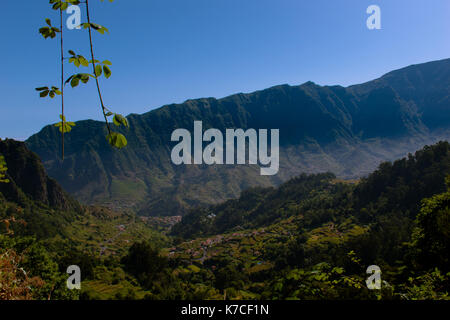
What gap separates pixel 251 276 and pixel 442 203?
171ft

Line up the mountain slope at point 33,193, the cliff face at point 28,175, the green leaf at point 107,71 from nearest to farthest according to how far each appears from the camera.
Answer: the green leaf at point 107,71 → the mountain slope at point 33,193 → the cliff face at point 28,175

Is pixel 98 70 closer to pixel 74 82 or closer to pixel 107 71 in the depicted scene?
pixel 107 71

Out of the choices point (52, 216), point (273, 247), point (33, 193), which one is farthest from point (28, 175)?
point (273, 247)

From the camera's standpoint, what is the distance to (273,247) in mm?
72188

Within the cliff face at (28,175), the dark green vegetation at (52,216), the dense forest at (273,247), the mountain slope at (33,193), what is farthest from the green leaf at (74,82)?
the cliff face at (28,175)

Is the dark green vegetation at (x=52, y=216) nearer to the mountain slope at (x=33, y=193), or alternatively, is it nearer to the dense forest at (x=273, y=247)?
the mountain slope at (x=33, y=193)

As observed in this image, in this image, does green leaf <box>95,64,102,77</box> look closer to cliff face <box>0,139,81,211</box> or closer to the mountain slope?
the mountain slope

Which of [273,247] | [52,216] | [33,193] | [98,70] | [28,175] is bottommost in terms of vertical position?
[273,247]

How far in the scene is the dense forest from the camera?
518 centimetres

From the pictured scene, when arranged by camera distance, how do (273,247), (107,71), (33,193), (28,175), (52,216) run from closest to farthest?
(107,71)
(273,247)
(52,216)
(33,193)
(28,175)

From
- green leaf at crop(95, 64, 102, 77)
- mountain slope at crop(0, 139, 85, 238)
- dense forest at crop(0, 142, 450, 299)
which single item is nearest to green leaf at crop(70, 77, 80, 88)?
green leaf at crop(95, 64, 102, 77)

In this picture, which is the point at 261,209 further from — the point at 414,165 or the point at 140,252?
the point at 140,252

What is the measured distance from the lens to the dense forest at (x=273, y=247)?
5184mm
